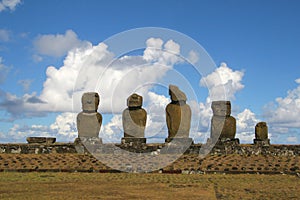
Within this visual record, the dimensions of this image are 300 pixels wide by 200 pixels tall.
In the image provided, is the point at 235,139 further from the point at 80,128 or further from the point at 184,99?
the point at 80,128

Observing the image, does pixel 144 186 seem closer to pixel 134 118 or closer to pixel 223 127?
pixel 134 118

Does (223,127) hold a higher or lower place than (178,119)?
lower

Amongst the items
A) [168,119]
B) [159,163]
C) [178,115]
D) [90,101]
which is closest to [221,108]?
[178,115]

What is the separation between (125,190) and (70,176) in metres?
4.73

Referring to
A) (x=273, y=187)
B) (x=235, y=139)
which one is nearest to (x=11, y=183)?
(x=273, y=187)

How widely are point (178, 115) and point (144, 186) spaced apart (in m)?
10.7

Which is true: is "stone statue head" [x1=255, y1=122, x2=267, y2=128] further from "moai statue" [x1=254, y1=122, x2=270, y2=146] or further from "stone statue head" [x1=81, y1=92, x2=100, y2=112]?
"stone statue head" [x1=81, y1=92, x2=100, y2=112]

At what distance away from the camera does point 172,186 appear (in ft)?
48.5

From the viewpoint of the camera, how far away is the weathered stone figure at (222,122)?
25.9 metres

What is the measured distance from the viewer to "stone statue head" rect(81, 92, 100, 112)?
26406 mm

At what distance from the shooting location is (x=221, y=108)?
86.3 ft

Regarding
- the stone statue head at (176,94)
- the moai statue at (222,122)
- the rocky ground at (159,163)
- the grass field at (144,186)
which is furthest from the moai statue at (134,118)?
the grass field at (144,186)

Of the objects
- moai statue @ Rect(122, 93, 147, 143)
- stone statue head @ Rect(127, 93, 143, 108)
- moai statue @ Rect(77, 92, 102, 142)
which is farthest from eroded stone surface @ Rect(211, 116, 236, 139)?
moai statue @ Rect(77, 92, 102, 142)

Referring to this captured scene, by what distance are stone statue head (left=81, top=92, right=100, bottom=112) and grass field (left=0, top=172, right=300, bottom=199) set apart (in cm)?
812
